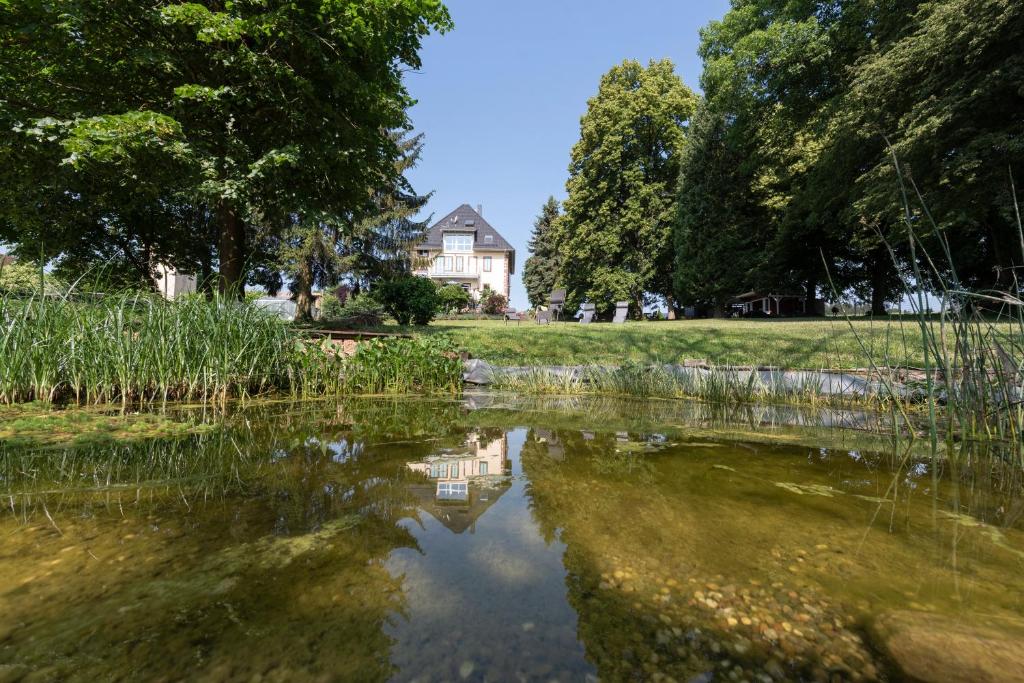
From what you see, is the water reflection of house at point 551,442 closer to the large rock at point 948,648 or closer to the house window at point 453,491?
the house window at point 453,491

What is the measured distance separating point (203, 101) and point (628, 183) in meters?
19.1

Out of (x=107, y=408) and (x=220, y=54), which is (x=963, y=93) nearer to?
(x=220, y=54)

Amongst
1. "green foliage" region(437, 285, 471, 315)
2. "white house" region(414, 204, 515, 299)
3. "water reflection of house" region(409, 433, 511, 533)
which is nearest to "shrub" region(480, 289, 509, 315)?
"green foliage" region(437, 285, 471, 315)

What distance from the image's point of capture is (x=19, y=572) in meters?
1.22

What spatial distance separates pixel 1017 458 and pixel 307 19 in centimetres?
960

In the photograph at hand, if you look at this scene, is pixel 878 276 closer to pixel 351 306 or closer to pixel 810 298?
pixel 810 298

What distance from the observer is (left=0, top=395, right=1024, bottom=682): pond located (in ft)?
3.15

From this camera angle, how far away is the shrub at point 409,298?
13.8 metres

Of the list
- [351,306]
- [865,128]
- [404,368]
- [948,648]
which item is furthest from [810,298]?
[948,648]

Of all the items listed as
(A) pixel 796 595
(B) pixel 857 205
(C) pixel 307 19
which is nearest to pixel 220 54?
(C) pixel 307 19

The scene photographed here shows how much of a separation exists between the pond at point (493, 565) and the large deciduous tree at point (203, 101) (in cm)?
520

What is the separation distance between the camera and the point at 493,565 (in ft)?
4.56

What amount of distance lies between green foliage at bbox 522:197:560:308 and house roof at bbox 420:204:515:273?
220cm

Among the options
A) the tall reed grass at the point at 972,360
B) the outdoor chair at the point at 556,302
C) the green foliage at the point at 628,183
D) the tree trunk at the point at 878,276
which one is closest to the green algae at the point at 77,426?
the tall reed grass at the point at 972,360
